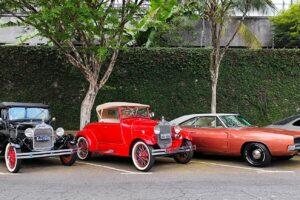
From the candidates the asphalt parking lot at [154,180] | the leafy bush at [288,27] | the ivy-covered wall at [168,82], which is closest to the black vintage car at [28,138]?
the asphalt parking lot at [154,180]

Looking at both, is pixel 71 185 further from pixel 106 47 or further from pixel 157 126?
pixel 106 47

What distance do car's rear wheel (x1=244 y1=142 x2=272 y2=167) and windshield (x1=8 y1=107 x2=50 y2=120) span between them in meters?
5.47

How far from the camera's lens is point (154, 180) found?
9844mm

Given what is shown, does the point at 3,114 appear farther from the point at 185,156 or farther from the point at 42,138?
the point at 185,156

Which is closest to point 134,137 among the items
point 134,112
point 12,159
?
point 134,112

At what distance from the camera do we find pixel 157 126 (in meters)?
11.3

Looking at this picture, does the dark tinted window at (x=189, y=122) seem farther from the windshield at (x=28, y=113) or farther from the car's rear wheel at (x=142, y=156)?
the windshield at (x=28, y=113)

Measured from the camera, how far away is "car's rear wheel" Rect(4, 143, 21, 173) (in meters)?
10.9

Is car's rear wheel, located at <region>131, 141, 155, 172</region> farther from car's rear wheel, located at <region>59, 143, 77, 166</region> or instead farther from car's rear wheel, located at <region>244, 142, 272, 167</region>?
car's rear wheel, located at <region>244, 142, 272, 167</region>

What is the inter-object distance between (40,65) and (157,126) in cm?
925

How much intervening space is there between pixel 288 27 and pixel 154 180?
17751 mm

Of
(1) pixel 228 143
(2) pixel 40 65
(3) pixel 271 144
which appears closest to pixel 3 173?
(1) pixel 228 143

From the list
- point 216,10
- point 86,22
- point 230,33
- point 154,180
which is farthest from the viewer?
point 230,33

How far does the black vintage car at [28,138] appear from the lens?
11172mm
